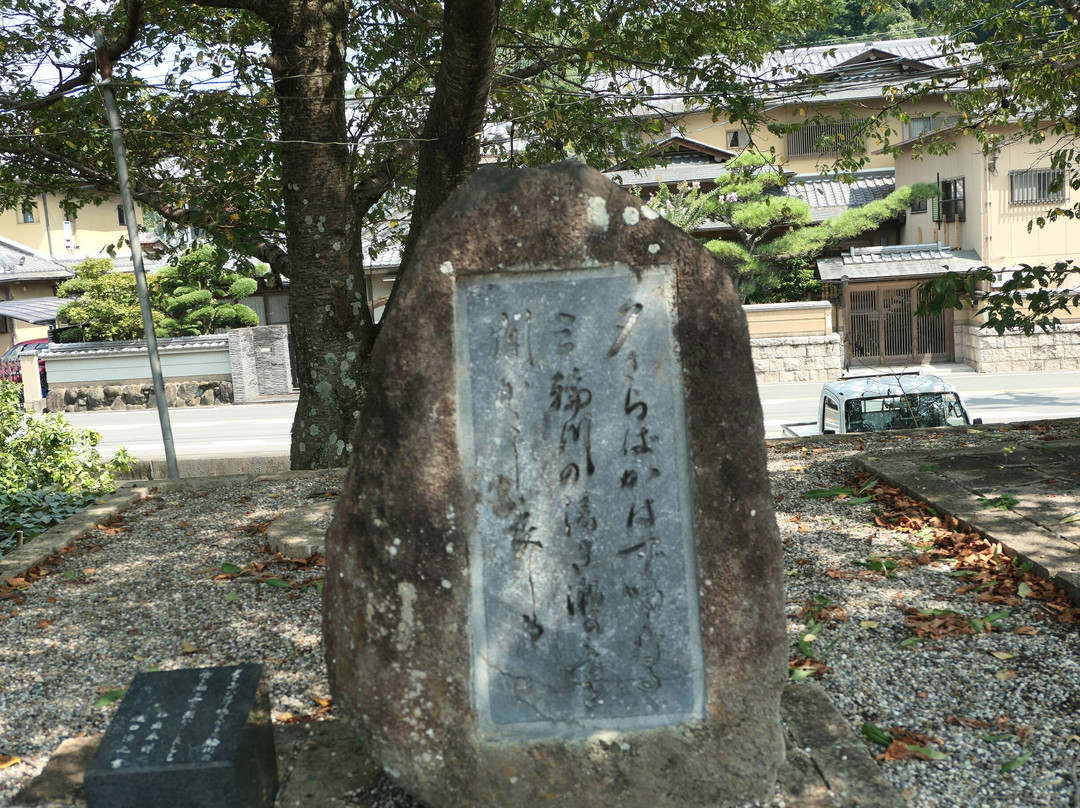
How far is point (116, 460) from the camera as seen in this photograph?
8539mm

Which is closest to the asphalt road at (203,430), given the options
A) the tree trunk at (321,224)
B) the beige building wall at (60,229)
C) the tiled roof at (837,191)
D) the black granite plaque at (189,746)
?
the tree trunk at (321,224)

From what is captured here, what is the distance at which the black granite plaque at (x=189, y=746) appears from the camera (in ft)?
8.44

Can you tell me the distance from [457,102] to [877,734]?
5100 mm

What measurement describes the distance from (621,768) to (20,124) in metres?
9.28

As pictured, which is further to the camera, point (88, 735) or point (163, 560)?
point (163, 560)

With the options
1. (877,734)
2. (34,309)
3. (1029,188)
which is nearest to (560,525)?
(877,734)

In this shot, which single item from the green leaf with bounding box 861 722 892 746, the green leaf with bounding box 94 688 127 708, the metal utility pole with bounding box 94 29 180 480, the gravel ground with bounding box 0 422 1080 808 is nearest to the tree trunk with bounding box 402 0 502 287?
the metal utility pole with bounding box 94 29 180 480

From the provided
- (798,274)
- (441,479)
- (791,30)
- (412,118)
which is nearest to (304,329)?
(412,118)

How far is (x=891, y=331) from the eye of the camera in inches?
869

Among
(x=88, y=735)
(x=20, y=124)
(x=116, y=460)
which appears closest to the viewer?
(x=88, y=735)

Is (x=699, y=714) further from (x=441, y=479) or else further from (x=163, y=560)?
(x=163, y=560)

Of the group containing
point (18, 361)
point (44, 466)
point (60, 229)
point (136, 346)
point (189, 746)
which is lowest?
point (189, 746)

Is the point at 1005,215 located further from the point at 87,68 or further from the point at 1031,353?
the point at 87,68

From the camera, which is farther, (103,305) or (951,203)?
(951,203)
